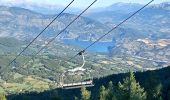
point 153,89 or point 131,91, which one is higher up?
point 153,89

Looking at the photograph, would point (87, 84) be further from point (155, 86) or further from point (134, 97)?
point (155, 86)

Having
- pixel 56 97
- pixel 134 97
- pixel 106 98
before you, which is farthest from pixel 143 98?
pixel 56 97

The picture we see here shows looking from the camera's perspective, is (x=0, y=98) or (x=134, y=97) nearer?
(x=134, y=97)

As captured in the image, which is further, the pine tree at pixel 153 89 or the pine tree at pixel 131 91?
the pine tree at pixel 153 89

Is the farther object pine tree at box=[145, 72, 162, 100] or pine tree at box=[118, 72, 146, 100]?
pine tree at box=[145, 72, 162, 100]

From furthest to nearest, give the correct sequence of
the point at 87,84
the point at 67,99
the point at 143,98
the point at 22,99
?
the point at 22,99 < the point at 67,99 < the point at 143,98 < the point at 87,84

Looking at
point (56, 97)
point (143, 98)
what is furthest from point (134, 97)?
Result: point (56, 97)

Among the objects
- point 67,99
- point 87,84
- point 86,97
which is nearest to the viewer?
point 87,84

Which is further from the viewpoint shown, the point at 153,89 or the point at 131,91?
the point at 153,89

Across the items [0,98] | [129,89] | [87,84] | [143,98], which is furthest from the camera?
[0,98]

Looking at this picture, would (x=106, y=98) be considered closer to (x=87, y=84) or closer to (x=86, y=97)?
(x=86, y=97)
